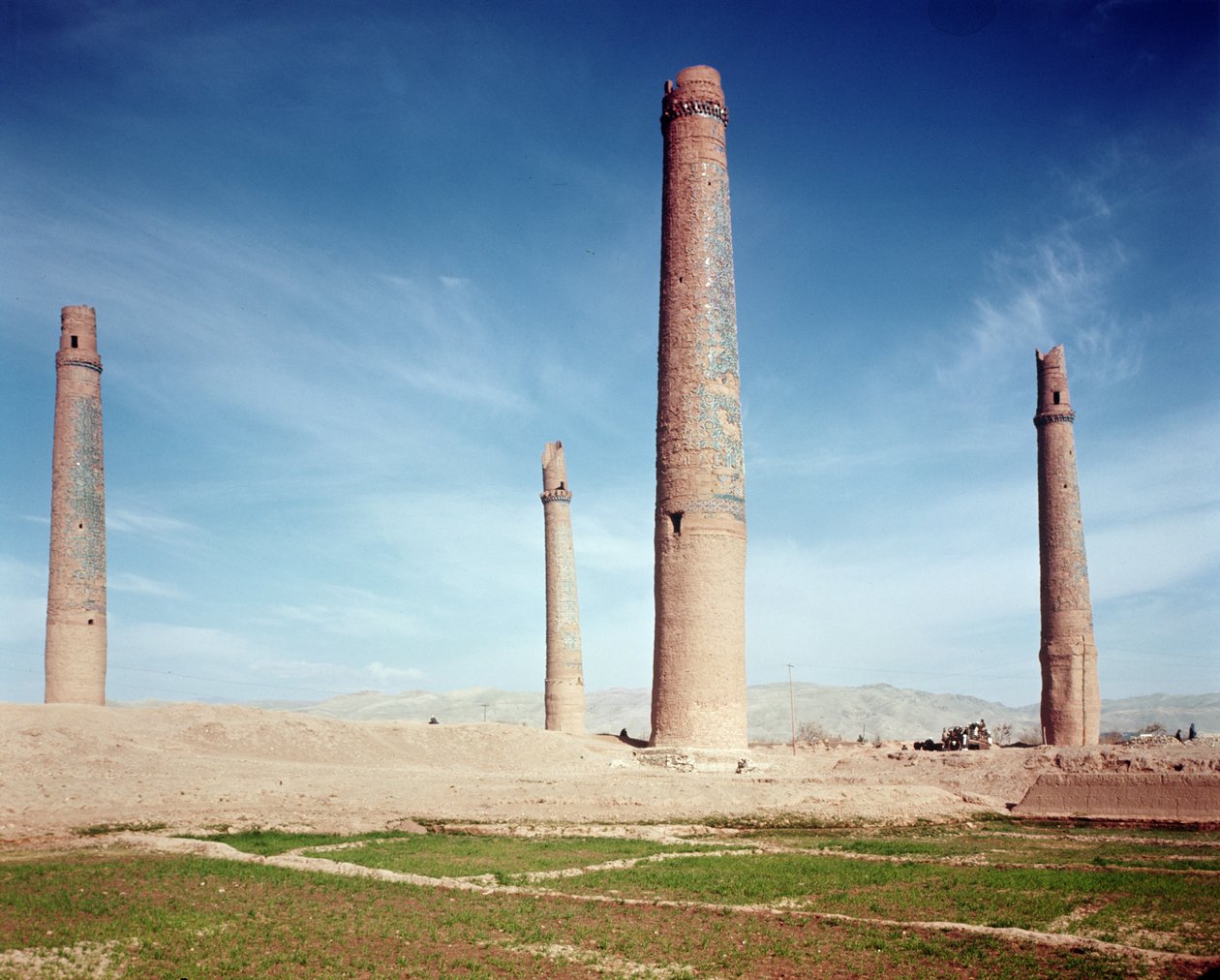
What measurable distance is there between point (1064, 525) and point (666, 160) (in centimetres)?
1610

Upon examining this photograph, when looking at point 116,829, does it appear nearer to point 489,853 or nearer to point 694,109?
point 489,853

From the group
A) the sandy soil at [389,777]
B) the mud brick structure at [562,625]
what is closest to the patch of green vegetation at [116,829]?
the sandy soil at [389,777]

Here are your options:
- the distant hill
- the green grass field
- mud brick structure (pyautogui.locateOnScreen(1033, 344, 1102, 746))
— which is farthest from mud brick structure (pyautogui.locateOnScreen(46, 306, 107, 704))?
the distant hill

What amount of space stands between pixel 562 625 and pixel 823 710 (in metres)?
71.4

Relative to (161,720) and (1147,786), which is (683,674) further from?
(161,720)

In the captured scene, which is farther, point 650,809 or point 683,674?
point 683,674

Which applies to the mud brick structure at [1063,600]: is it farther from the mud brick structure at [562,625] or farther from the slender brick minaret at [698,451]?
the mud brick structure at [562,625]

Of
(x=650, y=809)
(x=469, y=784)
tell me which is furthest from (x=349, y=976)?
(x=469, y=784)

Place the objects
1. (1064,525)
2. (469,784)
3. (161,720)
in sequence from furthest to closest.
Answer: (1064,525) < (161,720) < (469,784)

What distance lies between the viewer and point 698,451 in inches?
993

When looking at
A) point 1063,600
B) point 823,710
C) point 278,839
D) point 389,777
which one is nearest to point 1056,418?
point 1063,600

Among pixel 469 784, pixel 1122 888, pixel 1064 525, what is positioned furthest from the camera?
pixel 1064 525

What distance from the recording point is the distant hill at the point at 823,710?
97.5 meters

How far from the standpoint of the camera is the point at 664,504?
25.5 metres
